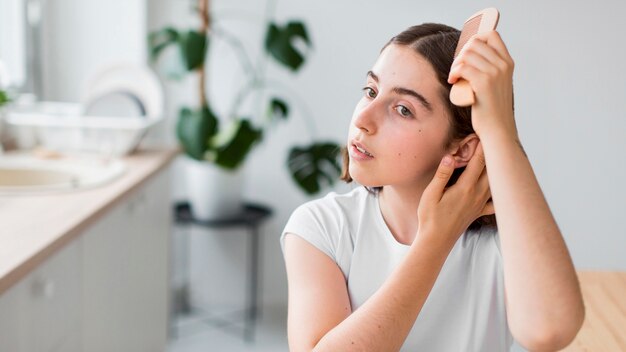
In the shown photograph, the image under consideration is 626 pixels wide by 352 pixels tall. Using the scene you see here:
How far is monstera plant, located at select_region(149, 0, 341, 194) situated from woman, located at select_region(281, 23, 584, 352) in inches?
63.1

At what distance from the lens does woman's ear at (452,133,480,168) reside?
1140 millimetres

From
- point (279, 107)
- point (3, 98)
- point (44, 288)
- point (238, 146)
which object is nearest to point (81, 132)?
point (3, 98)

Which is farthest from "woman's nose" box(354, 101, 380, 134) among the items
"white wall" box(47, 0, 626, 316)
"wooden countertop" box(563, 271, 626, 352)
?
"wooden countertop" box(563, 271, 626, 352)

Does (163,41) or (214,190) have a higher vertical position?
(163,41)

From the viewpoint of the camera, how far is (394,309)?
105 centimetres

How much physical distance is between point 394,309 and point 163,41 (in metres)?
2.09

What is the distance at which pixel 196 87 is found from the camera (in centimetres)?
315

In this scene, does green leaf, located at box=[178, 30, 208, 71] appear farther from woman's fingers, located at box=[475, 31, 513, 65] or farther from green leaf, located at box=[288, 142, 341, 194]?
woman's fingers, located at box=[475, 31, 513, 65]

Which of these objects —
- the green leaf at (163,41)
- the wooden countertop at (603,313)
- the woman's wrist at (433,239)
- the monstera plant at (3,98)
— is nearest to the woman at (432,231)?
the woman's wrist at (433,239)

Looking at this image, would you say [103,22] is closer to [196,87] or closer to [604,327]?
[196,87]

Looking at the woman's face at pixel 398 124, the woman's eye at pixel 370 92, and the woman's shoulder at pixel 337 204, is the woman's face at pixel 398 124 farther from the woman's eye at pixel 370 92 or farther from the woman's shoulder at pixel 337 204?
the woman's shoulder at pixel 337 204

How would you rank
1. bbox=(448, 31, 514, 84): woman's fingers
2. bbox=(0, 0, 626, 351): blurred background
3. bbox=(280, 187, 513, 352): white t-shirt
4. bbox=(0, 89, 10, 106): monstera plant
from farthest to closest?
bbox=(0, 0, 626, 351): blurred background, bbox=(0, 89, 10, 106): monstera plant, bbox=(280, 187, 513, 352): white t-shirt, bbox=(448, 31, 514, 84): woman's fingers

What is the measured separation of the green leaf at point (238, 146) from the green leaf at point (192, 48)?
24cm

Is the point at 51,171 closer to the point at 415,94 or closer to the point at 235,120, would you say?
the point at 235,120
